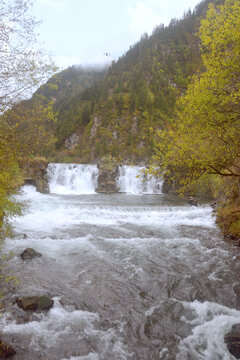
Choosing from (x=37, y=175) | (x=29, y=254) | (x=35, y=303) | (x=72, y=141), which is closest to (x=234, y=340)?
(x=35, y=303)

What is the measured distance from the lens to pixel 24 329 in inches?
183

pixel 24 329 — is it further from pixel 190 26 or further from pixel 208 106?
pixel 190 26

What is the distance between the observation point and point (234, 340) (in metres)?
4.29

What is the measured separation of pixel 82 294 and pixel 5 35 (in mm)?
5820

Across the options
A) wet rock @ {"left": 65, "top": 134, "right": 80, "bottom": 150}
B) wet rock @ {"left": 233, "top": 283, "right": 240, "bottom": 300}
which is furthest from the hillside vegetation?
wet rock @ {"left": 233, "top": 283, "right": 240, "bottom": 300}

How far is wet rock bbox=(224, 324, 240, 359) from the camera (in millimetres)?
4113

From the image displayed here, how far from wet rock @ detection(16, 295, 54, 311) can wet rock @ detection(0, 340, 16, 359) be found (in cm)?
117

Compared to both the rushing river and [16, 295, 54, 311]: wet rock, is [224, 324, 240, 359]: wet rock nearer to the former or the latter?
the rushing river

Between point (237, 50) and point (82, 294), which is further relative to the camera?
point (82, 294)

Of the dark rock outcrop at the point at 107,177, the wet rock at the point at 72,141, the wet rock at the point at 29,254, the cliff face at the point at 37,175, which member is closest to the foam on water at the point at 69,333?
the wet rock at the point at 29,254

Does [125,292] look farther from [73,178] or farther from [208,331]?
[73,178]

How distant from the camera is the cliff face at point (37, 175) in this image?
25.8m

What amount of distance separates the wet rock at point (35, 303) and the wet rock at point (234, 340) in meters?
3.62

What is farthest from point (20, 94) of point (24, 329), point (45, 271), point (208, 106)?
point (45, 271)
